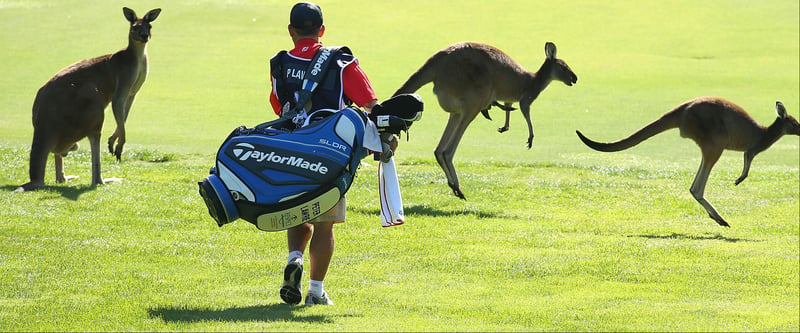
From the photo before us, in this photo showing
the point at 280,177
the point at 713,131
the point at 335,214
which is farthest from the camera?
the point at 713,131

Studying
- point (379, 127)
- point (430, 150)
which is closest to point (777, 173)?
point (430, 150)

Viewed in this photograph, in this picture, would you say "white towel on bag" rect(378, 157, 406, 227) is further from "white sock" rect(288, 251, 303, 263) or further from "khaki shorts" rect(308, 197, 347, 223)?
"white sock" rect(288, 251, 303, 263)

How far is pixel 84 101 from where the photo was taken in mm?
11820

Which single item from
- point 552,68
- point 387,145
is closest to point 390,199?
point 387,145

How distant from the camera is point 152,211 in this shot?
412 inches

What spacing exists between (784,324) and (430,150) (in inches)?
487

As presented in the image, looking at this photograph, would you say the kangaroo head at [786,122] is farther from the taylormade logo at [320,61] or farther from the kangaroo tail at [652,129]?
the taylormade logo at [320,61]

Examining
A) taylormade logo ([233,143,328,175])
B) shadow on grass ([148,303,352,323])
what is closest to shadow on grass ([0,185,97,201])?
shadow on grass ([148,303,352,323])

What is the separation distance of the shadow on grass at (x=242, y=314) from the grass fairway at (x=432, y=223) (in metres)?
0.03

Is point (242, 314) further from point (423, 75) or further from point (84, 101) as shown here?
point (423, 75)

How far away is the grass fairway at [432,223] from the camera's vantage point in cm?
640

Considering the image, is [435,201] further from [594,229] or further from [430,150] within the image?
[430,150]

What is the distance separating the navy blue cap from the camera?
20.1 feet

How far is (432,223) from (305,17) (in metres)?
4.73
